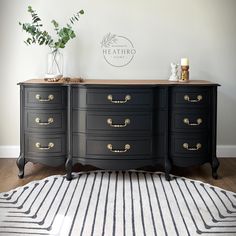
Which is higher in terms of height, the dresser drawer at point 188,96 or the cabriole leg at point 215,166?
the dresser drawer at point 188,96

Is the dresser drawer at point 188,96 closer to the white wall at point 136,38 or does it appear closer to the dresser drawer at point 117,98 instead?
the dresser drawer at point 117,98

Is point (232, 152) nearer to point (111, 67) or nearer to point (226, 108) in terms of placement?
point (226, 108)

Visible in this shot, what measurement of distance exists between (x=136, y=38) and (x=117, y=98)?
0.86 metres

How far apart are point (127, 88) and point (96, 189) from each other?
79 cm

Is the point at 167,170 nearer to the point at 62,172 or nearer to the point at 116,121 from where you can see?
the point at 116,121

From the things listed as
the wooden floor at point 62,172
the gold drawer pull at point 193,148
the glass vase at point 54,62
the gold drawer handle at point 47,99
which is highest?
the glass vase at point 54,62

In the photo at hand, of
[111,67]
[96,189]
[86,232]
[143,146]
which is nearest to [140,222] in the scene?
[86,232]

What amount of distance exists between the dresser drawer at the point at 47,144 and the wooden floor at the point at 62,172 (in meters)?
0.22

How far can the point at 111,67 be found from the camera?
3885 millimetres

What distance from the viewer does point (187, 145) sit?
3.33 metres

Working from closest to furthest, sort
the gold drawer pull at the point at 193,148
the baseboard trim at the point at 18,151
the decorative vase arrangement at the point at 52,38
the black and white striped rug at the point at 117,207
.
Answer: the black and white striped rug at the point at 117,207, the gold drawer pull at the point at 193,148, the decorative vase arrangement at the point at 52,38, the baseboard trim at the point at 18,151

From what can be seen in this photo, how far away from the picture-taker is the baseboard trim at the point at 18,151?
13.1 ft

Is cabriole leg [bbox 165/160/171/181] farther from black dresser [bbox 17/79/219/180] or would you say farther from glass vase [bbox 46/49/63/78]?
glass vase [bbox 46/49/63/78]

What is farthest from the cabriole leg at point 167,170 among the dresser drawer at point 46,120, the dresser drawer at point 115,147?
the dresser drawer at point 46,120
